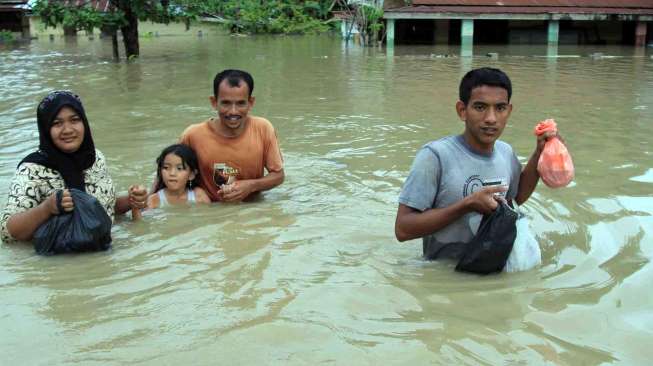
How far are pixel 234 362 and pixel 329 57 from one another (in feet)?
55.4

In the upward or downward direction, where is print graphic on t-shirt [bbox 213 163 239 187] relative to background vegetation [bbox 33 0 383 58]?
downward

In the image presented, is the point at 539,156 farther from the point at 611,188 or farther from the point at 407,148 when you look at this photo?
the point at 407,148

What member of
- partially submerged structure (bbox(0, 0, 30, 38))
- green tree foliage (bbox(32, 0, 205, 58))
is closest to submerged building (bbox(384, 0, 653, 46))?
green tree foliage (bbox(32, 0, 205, 58))

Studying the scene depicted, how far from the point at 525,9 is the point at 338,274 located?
20.9 meters

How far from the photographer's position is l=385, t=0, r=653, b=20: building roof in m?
22.2

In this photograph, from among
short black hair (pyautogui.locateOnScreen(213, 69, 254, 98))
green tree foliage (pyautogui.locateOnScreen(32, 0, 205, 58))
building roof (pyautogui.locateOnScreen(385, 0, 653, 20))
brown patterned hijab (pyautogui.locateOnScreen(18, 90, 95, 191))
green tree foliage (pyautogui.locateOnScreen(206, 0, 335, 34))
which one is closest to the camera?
brown patterned hijab (pyautogui.locateOnScreen(18, 90, 95, 191))

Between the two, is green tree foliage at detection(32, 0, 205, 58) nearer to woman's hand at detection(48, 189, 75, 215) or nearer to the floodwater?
the floodwater

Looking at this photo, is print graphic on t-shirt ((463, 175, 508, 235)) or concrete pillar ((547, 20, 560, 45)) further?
concrete pillar ((547, 20, 560, 45))

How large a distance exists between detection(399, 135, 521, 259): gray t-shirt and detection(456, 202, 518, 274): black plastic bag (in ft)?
0.45

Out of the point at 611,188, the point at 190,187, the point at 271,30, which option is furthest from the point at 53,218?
the point at 271,30

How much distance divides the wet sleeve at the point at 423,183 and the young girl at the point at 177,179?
215cm

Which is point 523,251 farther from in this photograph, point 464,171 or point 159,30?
point 159,30

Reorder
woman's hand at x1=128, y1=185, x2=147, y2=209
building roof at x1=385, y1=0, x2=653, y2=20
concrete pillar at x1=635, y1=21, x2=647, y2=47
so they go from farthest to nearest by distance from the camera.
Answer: concrete pillar at x1=635, y1=21, x2=647, y2=47 < building roof at x1=385, y1=0, x2=653, y2=20 < woman's hand at x1=128, y1=185, x2=147, y2=209

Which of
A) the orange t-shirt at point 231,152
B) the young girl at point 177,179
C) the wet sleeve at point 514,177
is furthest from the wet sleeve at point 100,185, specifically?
the wet sleeve at point 514,177
